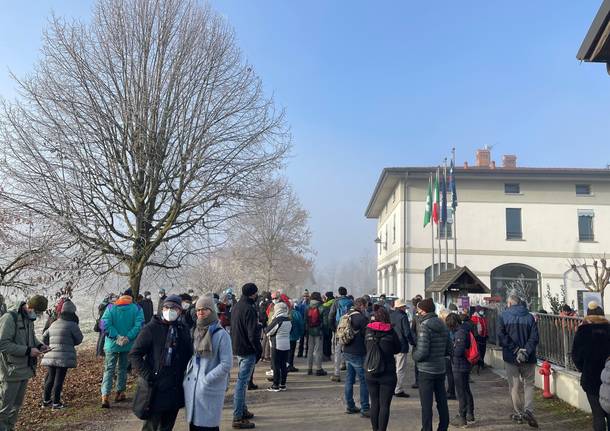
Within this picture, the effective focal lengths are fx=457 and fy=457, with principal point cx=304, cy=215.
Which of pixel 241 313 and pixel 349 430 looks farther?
pixel 241 313

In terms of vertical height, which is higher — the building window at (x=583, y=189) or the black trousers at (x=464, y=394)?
the building window at (x=583, y=189)

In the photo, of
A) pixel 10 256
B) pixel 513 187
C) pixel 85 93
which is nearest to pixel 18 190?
pixel 10 256

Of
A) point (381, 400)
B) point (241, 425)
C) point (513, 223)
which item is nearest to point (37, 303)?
point (241, 425)

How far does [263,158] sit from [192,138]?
2.10m

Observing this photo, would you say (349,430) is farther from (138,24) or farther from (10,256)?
(138,24)

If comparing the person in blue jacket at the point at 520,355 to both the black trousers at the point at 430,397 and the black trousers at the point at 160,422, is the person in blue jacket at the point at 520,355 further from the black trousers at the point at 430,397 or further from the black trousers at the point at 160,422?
the black trousers at the point at 160,422

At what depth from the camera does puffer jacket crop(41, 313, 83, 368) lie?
768cm

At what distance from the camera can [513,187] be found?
32750mm

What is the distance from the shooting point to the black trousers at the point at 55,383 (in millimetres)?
7816

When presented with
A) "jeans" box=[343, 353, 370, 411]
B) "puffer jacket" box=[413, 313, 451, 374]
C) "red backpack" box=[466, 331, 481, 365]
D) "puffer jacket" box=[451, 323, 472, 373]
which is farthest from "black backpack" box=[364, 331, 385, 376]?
"red backpack" box=[466, 331, 481, 365]

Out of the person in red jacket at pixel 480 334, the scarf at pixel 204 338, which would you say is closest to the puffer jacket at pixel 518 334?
the person in red jacket at pixel 480 334

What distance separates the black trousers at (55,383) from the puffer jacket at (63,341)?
0.16 meters

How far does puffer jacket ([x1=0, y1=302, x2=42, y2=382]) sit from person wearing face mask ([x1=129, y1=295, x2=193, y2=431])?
6.86 ft

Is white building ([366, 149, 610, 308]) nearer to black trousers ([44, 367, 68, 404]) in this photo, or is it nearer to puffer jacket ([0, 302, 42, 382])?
black trousers ([44, 367, 68, 404])
